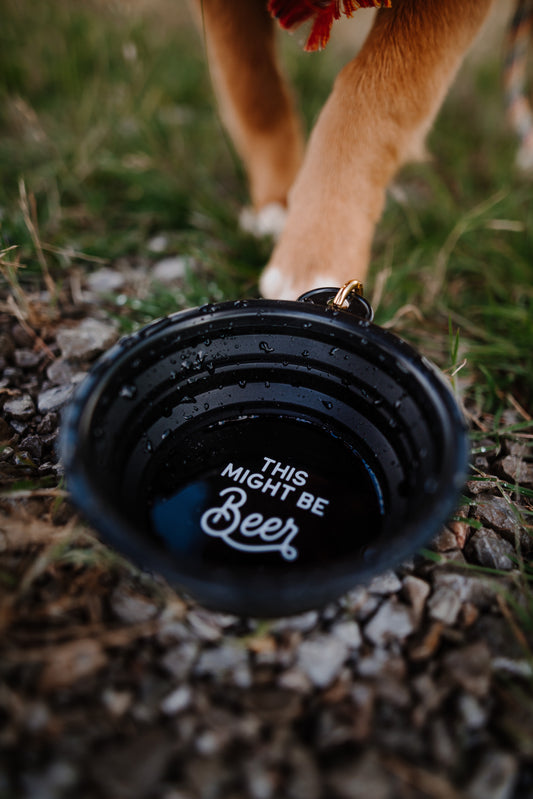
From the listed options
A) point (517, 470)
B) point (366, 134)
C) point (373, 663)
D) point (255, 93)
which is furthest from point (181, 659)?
point (255, 93)

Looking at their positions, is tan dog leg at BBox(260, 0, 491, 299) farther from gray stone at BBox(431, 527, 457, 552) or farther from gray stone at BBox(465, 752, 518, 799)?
gray stone at BBox(465, 752, 518, 799)

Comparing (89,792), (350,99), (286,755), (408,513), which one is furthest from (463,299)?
(89,792)

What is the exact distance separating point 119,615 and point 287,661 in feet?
0.85

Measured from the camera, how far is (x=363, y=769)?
0.72 metres

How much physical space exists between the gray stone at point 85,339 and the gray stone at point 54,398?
105 mm

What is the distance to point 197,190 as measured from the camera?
1.92 meters

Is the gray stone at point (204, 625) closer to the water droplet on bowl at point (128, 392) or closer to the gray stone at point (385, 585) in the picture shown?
the gray stone at point (385, 585)

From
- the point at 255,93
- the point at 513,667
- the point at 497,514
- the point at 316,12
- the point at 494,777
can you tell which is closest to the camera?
the point at 494,777

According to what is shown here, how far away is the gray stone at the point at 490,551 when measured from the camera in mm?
1024

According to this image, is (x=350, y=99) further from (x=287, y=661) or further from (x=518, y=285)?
(x=287, y=661)

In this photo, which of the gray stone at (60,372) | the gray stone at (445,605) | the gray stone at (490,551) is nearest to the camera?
the gray stone at (445,605)

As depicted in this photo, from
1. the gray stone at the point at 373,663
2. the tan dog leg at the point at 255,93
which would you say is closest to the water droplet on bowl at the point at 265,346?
the gray stone at the point at 373,663

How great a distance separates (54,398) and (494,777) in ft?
3.38

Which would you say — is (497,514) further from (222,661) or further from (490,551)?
(222,661)
